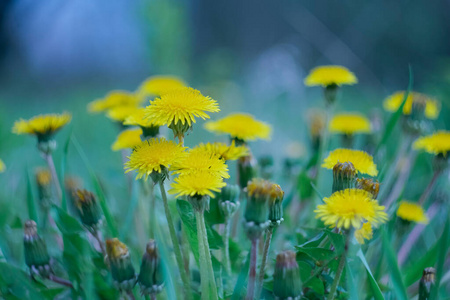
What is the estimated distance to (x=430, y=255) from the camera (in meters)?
0.58

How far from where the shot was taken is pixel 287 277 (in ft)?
1.36

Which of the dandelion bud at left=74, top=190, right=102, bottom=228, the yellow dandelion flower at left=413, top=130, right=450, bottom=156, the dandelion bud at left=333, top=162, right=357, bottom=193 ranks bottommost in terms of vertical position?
the dandelion bud at left=333, top=162, right=357, bottom=193

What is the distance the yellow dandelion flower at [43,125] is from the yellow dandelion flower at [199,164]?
0.99ft

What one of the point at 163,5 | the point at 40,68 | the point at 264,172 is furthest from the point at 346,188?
the point at 40,68

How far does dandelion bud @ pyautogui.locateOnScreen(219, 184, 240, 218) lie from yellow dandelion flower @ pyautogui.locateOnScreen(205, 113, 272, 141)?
0.10m

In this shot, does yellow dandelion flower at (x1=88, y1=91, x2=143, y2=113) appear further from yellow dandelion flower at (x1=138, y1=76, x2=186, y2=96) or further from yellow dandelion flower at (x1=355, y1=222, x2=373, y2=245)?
yellow dandelion flower at (x1=355, y1=222, x2=373, y2=245)

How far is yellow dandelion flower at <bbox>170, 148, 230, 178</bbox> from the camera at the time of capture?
0.44m

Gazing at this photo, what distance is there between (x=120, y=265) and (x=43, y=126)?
32cm

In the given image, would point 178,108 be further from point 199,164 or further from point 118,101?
point 118,101

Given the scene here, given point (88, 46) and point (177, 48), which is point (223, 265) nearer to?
point (177, 48)

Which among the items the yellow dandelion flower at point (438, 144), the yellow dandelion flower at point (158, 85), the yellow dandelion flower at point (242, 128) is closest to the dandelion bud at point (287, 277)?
the yellow dandelion flower at point (242, 128)

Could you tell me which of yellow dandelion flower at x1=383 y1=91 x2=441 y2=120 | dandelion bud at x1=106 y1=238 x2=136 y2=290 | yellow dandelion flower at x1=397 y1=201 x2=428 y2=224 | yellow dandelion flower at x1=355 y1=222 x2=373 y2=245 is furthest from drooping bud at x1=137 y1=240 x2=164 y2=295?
yellow dandelion flower at x1=383 y1=91 x2=441 y2=120

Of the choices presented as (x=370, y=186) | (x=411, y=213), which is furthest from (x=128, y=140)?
(x=411, y=213)

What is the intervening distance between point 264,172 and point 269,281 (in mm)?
325
